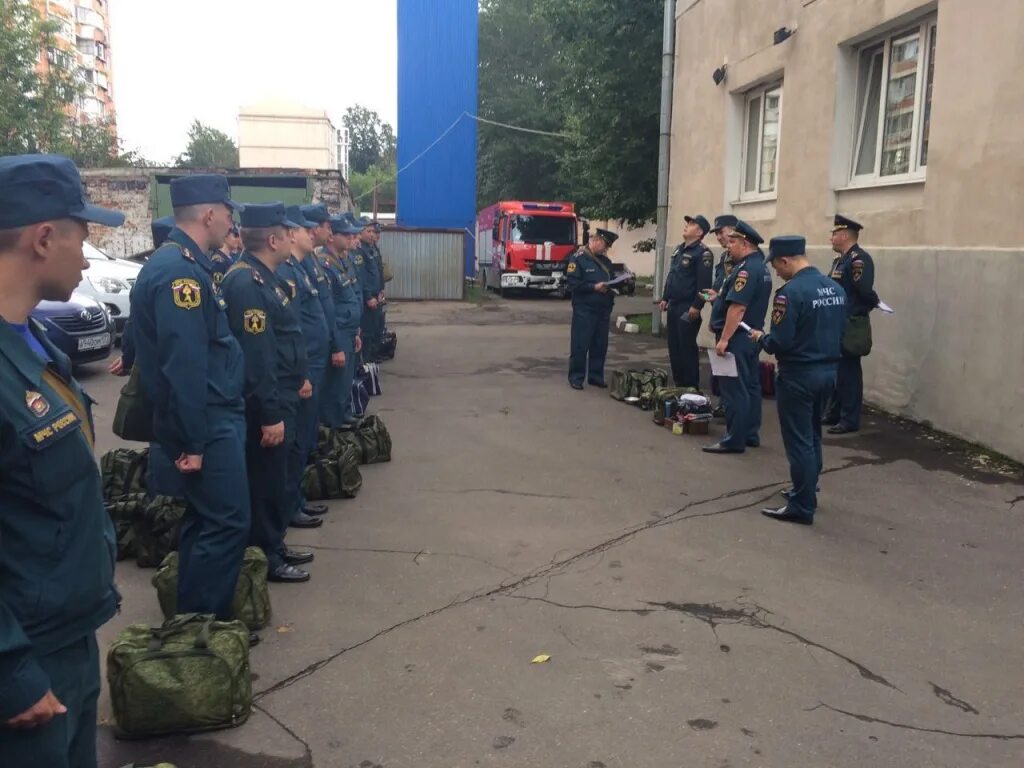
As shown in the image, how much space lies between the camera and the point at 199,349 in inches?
141

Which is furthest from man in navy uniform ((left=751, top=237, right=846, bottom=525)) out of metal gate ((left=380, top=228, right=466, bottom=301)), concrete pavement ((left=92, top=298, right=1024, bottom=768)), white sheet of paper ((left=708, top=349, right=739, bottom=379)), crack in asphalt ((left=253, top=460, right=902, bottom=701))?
metal gate ((left=380, top=228, right=466, bottom=301))

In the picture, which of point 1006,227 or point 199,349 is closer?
point 199,349

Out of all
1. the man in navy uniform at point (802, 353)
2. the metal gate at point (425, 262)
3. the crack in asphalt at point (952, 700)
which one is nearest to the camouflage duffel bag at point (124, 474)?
the man in navy uniform at point (802, 353)

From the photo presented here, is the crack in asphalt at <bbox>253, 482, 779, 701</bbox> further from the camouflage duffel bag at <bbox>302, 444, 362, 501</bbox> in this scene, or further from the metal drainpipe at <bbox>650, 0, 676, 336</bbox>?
the metal drainpipe at <bbox>650, 0, 676, 336</bbox>

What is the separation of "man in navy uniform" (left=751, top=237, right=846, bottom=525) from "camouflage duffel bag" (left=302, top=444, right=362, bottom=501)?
306cm

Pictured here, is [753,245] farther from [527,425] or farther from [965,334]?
[527,425]

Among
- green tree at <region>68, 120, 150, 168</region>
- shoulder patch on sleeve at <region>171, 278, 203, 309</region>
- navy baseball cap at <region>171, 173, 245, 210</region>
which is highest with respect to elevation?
green tree at <region>68, 120, 150, 168</region>

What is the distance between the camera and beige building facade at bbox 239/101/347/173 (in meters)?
65.6

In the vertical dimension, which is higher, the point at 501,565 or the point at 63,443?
the point at 63,443

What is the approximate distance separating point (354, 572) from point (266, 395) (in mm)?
1330

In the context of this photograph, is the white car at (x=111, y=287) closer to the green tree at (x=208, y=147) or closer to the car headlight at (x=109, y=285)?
the car headlight at (x=109, y=285)

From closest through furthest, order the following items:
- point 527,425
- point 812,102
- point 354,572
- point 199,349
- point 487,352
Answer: point 199,349 < point 354,572 < point 527,425 < point 812,102 < point 487,352

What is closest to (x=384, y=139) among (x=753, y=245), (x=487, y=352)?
(x=487, y=352)

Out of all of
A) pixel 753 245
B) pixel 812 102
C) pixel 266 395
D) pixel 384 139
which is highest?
pixel 384 139
